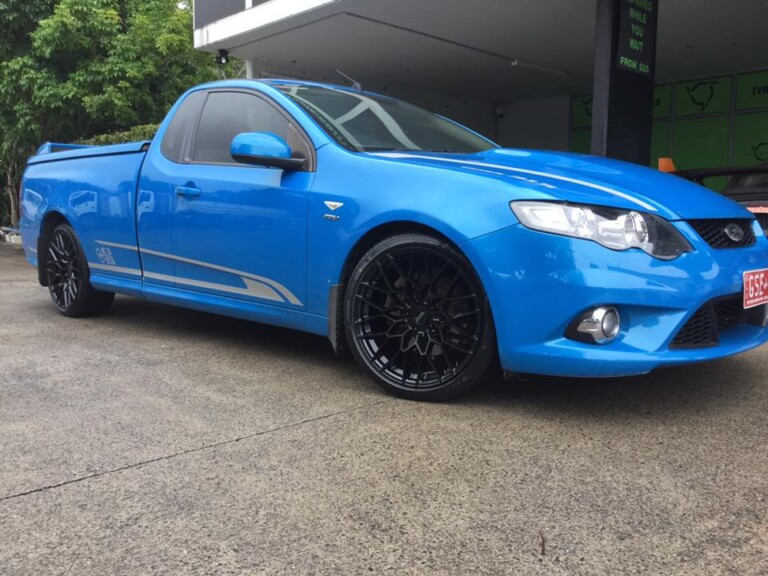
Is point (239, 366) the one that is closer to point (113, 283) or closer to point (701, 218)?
point (113, 283)

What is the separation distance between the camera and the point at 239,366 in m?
3.82

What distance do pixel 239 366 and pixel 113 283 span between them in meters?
1.50

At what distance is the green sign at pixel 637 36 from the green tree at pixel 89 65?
833 cm

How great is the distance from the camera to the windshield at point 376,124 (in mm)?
3584

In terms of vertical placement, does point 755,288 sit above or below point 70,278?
above

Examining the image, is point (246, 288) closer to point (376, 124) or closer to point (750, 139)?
point (376, 124)

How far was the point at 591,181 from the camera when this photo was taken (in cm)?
293

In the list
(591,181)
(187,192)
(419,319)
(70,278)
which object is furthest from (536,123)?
(419,319)

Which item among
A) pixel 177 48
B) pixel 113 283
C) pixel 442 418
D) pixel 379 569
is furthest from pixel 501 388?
pixel 177 48

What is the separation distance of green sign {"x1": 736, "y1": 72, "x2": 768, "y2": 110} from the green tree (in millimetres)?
9954

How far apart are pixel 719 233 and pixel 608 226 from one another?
641 mm

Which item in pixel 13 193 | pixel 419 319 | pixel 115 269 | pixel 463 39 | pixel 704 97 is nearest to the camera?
pixel 419 319

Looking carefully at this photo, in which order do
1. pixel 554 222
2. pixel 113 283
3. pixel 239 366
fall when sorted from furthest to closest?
pixel 113 283 < pixel 239 366 < pixel 554 222

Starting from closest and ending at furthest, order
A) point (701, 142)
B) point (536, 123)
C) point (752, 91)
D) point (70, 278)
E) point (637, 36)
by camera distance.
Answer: point (70, 278) → point (637, 36) → point (752, 91) → point (701, 142) → point (536, 123)
